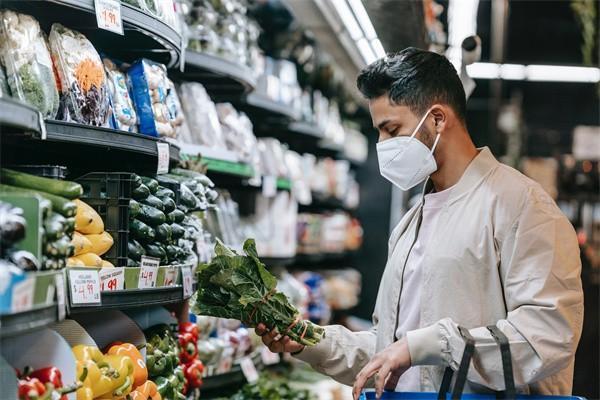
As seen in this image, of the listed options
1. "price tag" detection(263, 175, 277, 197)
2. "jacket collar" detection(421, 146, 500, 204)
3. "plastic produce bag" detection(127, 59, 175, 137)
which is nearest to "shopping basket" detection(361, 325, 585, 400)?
"jacket collar" detection(421, 146, 500, 204)

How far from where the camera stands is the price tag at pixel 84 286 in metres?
2.27

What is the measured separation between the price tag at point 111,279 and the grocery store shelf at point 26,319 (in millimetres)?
488

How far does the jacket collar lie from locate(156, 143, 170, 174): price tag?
34.0 inches

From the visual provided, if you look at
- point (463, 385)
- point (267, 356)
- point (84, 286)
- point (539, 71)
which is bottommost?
point (267, 356)

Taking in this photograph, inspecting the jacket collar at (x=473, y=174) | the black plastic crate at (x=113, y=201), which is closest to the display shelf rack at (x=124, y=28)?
the black plastic crate at (x=113, y=201)

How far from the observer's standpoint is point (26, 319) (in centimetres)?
180

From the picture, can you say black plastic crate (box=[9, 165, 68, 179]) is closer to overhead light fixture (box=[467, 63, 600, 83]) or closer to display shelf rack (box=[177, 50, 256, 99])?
display shelf rack (box=[177, 50, 256, 99])

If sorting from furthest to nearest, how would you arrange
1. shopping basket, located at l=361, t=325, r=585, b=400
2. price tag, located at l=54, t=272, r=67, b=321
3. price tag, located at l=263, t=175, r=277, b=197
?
price tag, located at l=263, t=175, r=277, b=197, shopping basket, located at l=361, t=325, r=585, b=400, price tag, located at l=54, t=272, r=67, b=321

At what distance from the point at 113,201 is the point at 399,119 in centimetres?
88

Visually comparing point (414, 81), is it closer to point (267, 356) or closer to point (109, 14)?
point (109, 14)

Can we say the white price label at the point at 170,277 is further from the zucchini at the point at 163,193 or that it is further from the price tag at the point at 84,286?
the price tag at the point at 84,286

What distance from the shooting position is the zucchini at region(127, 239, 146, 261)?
270 cm

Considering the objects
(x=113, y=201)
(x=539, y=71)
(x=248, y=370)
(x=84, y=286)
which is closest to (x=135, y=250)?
(x=113, y=201)

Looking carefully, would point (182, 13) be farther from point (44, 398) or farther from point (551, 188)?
point (551, 188)
